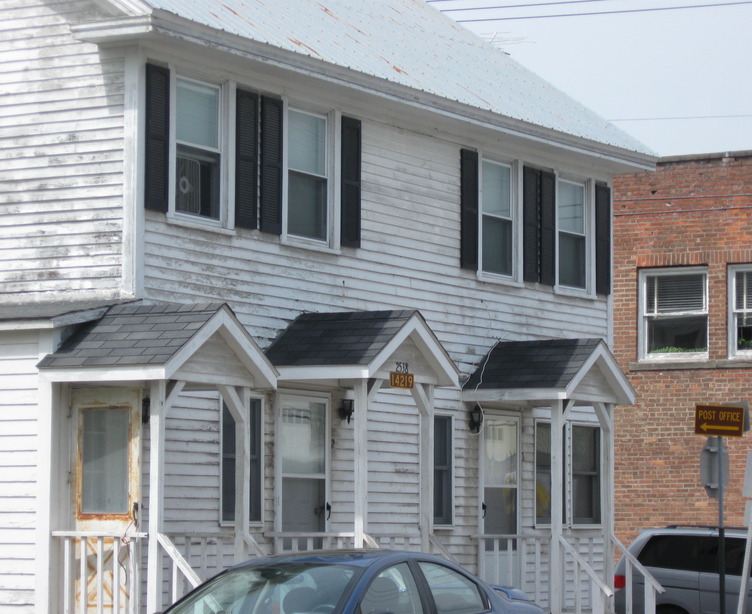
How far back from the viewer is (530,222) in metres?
19.9

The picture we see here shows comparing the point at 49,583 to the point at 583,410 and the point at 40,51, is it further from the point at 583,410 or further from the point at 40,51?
the point at 583,410

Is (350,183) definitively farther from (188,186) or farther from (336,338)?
(188,186)

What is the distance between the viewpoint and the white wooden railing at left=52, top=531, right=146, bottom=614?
526 inches

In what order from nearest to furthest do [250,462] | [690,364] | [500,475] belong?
[250,462] → [500,475] → [690,364]

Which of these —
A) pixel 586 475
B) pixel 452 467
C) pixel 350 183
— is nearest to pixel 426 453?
pixel 452 467

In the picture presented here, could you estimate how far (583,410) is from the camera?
20.9 metres

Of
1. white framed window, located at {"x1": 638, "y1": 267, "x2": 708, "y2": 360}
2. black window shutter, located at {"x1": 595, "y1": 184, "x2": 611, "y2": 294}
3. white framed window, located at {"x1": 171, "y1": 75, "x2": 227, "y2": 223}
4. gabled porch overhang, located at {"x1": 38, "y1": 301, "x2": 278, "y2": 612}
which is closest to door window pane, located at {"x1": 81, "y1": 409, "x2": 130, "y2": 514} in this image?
gabled porch overhang, located at {"x1": 38, "y1": 301, "x2": 278, "y2": 612}

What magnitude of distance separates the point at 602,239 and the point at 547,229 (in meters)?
1.25

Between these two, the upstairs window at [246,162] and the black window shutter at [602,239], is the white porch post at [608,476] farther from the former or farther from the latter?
the upstairs window at [246,162]

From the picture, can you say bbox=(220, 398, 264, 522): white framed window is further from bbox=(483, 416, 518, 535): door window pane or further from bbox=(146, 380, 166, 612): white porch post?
bbox=(483, 416, 518, 535): door window pane

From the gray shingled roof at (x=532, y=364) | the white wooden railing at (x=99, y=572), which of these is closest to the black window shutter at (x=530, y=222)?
the gray shingled roof at (x=532, y=364)

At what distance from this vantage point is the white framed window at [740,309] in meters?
26.7

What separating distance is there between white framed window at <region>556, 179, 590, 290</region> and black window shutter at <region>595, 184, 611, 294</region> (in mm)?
174

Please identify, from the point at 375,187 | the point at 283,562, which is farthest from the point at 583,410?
the point at 283,562
